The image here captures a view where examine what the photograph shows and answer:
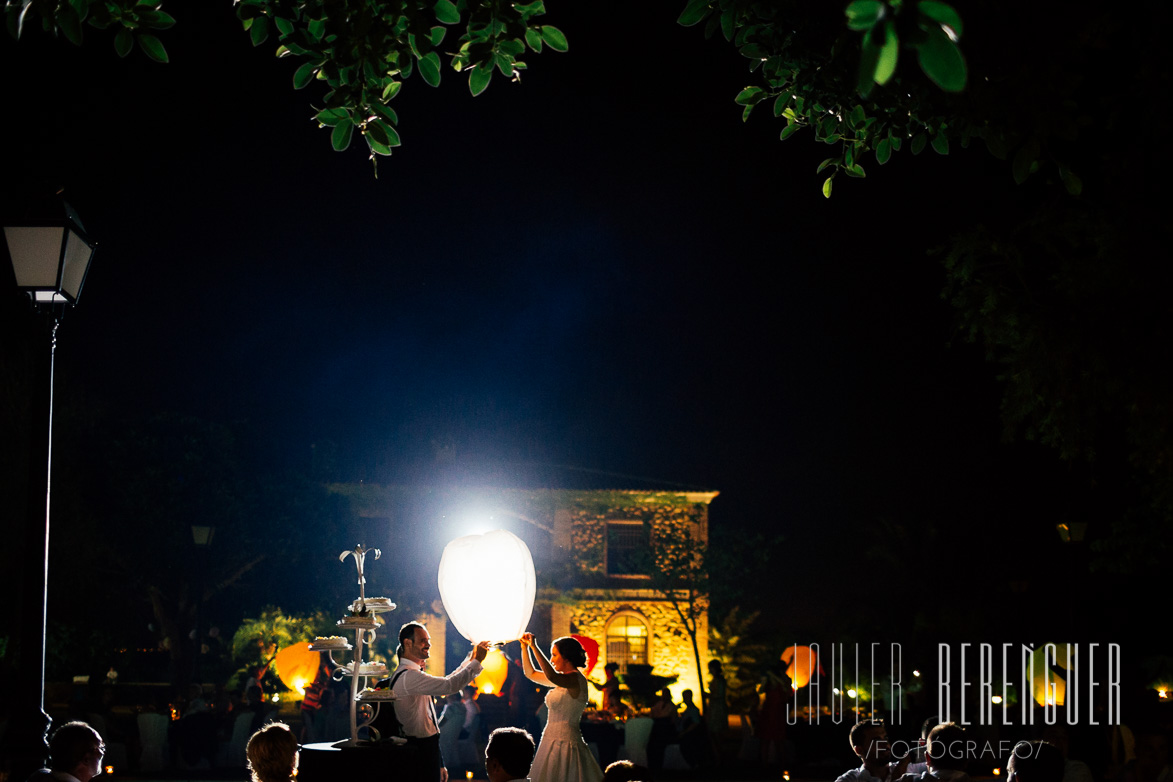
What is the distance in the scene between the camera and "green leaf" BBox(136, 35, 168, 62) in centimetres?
317

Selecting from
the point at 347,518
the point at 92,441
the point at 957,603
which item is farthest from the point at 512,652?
the point at 957,603

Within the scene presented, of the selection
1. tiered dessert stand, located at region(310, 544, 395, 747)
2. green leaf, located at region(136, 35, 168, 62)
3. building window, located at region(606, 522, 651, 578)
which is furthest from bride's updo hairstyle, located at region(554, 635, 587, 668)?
building window, located at region(606, 522, 651, 578)

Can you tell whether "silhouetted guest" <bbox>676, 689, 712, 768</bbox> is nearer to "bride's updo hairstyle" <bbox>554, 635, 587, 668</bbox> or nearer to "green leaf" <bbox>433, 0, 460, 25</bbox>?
"bride's updo hairstyle" <bbox>554, 635, 587, 668</bbox>

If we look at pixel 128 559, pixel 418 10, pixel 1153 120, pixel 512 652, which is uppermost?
pixel 1153 120

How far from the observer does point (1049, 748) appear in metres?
4.36

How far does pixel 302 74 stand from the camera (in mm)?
3387

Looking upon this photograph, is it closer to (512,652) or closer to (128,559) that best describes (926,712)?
(512,652)

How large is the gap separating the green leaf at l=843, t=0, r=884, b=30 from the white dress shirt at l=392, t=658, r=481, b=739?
4092 millimetres

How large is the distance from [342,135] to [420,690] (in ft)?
10.8

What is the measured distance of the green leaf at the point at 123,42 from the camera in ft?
10.6

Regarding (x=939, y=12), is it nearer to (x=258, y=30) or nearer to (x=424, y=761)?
(x=258, y=30)

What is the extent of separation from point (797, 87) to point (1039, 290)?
5450 mm

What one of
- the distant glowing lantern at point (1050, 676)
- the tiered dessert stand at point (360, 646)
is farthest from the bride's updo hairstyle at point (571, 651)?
the distant glowing lantern at point (1050, 676)

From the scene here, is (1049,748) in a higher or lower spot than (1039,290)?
lower
